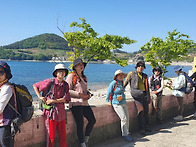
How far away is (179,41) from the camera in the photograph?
12.8 metres

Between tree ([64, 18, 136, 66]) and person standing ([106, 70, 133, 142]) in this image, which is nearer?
person standing ([106, 70, 133, 142])

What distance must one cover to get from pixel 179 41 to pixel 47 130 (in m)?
11.1

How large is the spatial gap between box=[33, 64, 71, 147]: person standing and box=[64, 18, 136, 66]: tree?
9.80 m

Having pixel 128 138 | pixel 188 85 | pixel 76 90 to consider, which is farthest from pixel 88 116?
pixel 188 85

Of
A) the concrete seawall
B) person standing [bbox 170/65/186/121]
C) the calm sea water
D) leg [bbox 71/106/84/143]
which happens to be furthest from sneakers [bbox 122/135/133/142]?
the calm sea water

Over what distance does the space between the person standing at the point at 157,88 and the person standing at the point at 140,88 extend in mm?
816

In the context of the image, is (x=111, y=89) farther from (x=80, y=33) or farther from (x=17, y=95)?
(x=80, y=33)

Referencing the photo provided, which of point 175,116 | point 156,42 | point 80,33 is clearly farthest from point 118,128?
point 80,33

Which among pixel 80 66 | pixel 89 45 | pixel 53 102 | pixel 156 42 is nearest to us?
pixel 53 102

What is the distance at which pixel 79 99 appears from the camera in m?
4.09

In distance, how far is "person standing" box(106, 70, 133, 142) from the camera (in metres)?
4.98

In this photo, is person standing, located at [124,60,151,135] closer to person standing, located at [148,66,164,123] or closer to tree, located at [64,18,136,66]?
person standing, located at [148,66,164,123]

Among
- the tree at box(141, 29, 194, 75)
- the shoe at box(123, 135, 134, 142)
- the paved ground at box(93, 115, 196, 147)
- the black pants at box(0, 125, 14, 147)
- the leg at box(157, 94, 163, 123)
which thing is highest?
the tree at box(141, 29, 194, 75)

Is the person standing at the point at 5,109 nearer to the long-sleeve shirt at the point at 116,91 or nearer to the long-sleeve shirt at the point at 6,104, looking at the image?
the long-sleeve shirt at the point at 6,104
